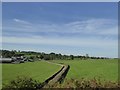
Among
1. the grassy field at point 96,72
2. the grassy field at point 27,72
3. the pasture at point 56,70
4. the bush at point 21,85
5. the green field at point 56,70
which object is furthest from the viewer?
the grassy field at point 96,72

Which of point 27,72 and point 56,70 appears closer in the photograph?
point 27,72

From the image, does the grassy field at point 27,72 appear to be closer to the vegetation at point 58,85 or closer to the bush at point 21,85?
the bush at point 21,85

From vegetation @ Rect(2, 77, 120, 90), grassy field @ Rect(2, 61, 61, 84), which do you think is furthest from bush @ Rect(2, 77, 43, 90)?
grassy field @ Rect(2, 61, 61, 84)

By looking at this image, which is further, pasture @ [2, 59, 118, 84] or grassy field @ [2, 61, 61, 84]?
pasture @ [2, 59, 118, 84]

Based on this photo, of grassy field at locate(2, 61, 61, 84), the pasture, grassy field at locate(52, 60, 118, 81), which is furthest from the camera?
grassy field at locate(52, 60, 118, 81)

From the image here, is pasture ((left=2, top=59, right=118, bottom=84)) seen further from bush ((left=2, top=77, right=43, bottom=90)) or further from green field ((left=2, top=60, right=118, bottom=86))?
bush ((left=2, top=77, right=43, bottom=90))

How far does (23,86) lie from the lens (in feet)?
45.1

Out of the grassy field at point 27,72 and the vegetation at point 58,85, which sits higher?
the vegetation at point 58,85

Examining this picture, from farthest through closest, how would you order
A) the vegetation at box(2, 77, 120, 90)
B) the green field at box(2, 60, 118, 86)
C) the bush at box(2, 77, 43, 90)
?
1. the green field at box(2, 60, 118, 86)
2. the vegetation at box(2, 77, 120, 90)
3. the bush at box(2, 77, 43, 90)

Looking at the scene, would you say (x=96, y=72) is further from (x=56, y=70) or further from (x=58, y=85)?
(x=58, y=85)

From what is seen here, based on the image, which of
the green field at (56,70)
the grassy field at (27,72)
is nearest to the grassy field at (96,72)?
the green field at (56,70)

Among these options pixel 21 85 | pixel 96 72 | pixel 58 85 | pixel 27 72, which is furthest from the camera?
pixel 96 72

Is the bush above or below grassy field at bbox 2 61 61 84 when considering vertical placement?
above

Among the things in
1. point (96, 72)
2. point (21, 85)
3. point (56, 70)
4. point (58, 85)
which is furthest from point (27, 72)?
point (21, 85)
